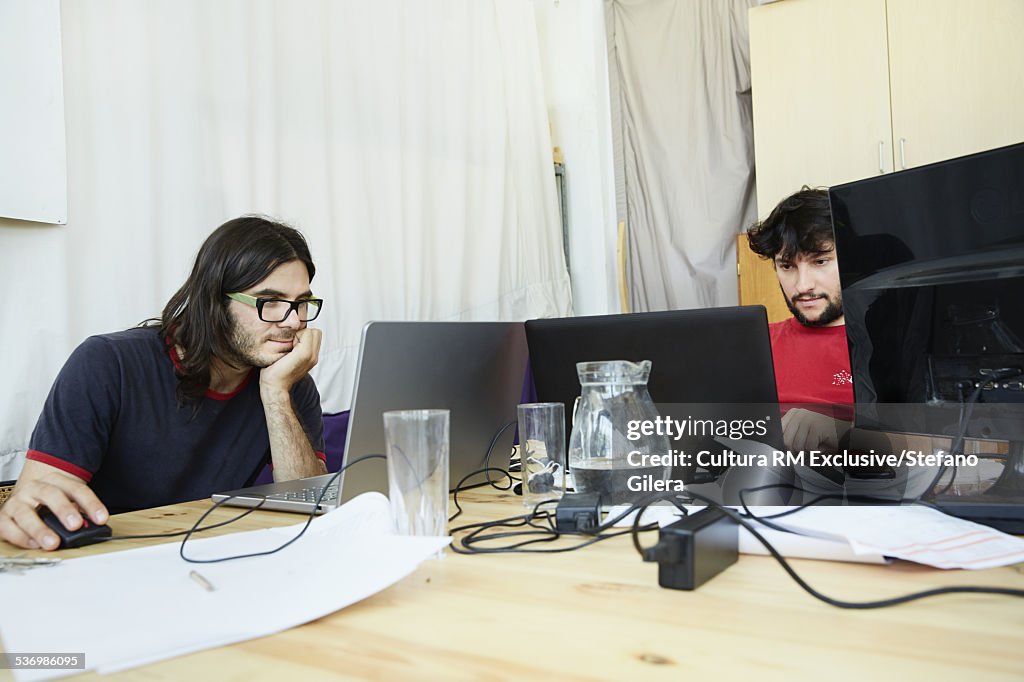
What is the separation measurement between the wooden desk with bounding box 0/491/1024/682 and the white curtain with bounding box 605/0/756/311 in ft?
8.51

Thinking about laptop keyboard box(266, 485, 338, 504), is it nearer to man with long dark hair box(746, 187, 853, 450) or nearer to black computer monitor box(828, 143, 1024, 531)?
black computer monitor box(828, 143, 1024, 531)

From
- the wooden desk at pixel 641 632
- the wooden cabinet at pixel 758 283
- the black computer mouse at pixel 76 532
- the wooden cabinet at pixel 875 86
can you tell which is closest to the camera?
the wooden desk at pixel 641 632

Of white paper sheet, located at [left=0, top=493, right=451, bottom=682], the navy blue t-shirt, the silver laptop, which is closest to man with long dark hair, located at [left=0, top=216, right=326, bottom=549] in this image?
the navy blue t-shirt

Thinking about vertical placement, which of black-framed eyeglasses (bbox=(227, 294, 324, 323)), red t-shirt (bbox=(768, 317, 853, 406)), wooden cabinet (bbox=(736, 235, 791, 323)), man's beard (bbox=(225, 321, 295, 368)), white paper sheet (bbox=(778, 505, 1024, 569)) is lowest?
white paper sheet (bbox=(778, 505, 1024, 569))

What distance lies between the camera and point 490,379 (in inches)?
47.9

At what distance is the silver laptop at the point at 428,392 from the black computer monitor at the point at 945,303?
0.55 m

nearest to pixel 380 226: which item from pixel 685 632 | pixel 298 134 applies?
pixel 298 134

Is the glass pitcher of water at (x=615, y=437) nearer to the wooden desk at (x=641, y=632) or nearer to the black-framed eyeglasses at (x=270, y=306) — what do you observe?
the wooden desk at (x=641, y=632)

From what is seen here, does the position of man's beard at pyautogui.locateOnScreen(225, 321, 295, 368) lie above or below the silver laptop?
above

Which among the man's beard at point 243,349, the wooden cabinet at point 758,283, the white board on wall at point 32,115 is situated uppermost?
the white board on wall at point 32,115

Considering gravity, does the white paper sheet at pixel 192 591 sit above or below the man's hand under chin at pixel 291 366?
below

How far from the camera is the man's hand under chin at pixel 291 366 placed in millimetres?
1619

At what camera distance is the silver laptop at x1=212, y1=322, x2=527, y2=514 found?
3.37 ft

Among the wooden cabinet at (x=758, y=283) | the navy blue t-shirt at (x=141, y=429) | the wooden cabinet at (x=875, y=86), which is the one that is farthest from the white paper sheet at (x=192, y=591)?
the wooden cabinet at (x=875, y=86)
